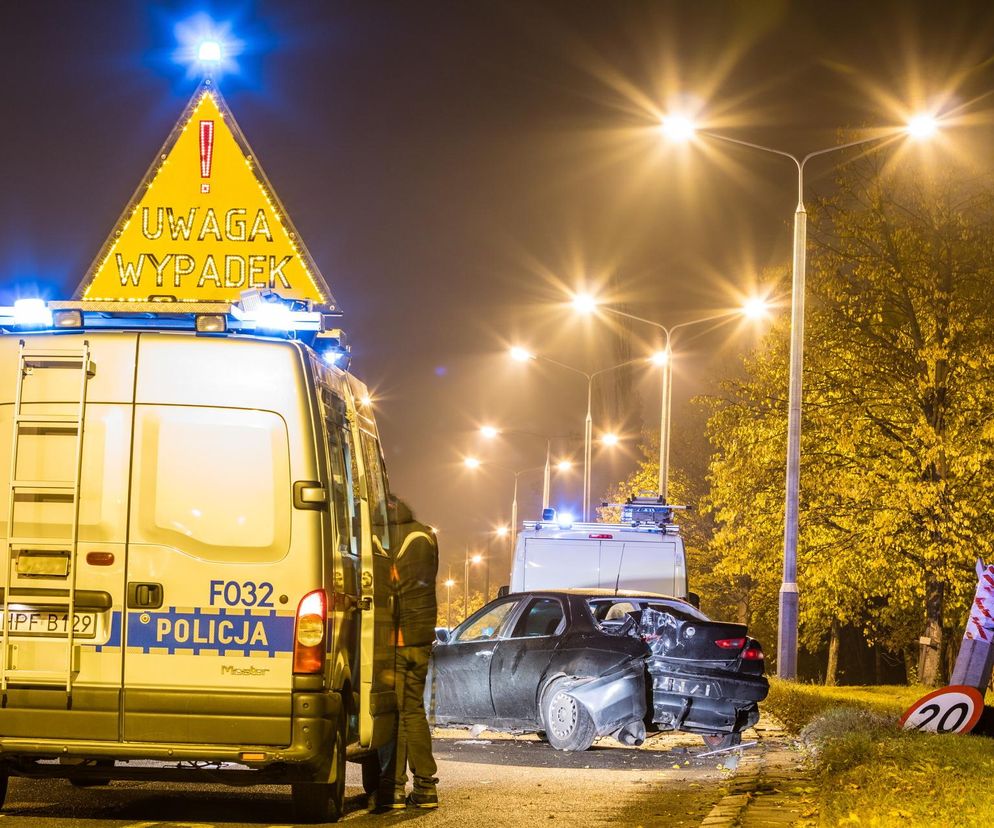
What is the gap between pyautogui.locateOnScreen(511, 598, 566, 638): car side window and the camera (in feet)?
51.2

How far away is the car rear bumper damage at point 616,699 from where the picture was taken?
14.8 meters

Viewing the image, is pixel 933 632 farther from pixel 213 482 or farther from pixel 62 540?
pixel 62 540

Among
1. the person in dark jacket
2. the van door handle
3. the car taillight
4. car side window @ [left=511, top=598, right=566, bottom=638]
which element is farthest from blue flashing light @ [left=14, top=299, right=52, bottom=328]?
the car taillight

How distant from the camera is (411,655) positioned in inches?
396

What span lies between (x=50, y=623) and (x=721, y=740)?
9018 mm

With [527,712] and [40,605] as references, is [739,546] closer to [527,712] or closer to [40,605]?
[527,712]

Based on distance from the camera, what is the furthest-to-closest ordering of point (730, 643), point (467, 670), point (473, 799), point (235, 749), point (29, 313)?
point (467, 670)
point (730, 643)
point (473, 799)
point (29, 313)
point (235, 749)

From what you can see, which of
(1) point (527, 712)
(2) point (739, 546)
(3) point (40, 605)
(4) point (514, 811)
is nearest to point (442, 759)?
(1) point (527, 712)

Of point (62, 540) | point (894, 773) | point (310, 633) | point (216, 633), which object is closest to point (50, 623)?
point (62, 540)

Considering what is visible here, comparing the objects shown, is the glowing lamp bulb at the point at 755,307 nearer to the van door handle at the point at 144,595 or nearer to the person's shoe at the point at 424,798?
the person's shoe at the point at 424,798

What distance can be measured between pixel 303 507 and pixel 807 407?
2216cm

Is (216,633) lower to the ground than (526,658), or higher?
higher

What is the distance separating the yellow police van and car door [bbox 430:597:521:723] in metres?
6.95

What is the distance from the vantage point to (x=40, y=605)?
8.19 m
